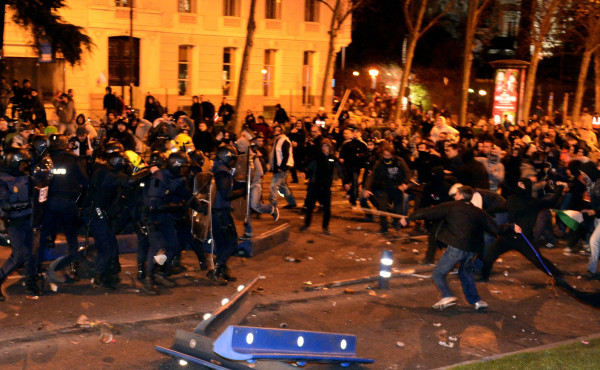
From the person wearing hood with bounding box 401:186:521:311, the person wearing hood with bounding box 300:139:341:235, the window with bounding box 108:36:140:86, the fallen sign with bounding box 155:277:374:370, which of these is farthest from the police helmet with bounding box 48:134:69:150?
the window with bounding box 108:36:140:86

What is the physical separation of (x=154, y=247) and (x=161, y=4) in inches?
1121

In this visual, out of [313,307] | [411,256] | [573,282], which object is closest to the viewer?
[313,307]

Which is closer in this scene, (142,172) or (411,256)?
(142,172)

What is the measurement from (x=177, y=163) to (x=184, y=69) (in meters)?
29.4

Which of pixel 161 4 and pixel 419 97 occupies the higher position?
pixel 161 4

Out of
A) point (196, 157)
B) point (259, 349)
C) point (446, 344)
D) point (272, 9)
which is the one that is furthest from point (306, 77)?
point (259, 349)

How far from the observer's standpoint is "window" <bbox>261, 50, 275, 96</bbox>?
137 feet

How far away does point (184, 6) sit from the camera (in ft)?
124

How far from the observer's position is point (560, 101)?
4931 centimetres

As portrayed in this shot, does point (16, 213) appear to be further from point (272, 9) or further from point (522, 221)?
point (272, 9)

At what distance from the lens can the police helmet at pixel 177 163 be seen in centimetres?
967

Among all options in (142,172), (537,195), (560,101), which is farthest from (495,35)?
(142,172)

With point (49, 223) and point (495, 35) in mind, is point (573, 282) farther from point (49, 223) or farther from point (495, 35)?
point (495, 35)

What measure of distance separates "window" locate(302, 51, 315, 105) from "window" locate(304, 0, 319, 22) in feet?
6.01
